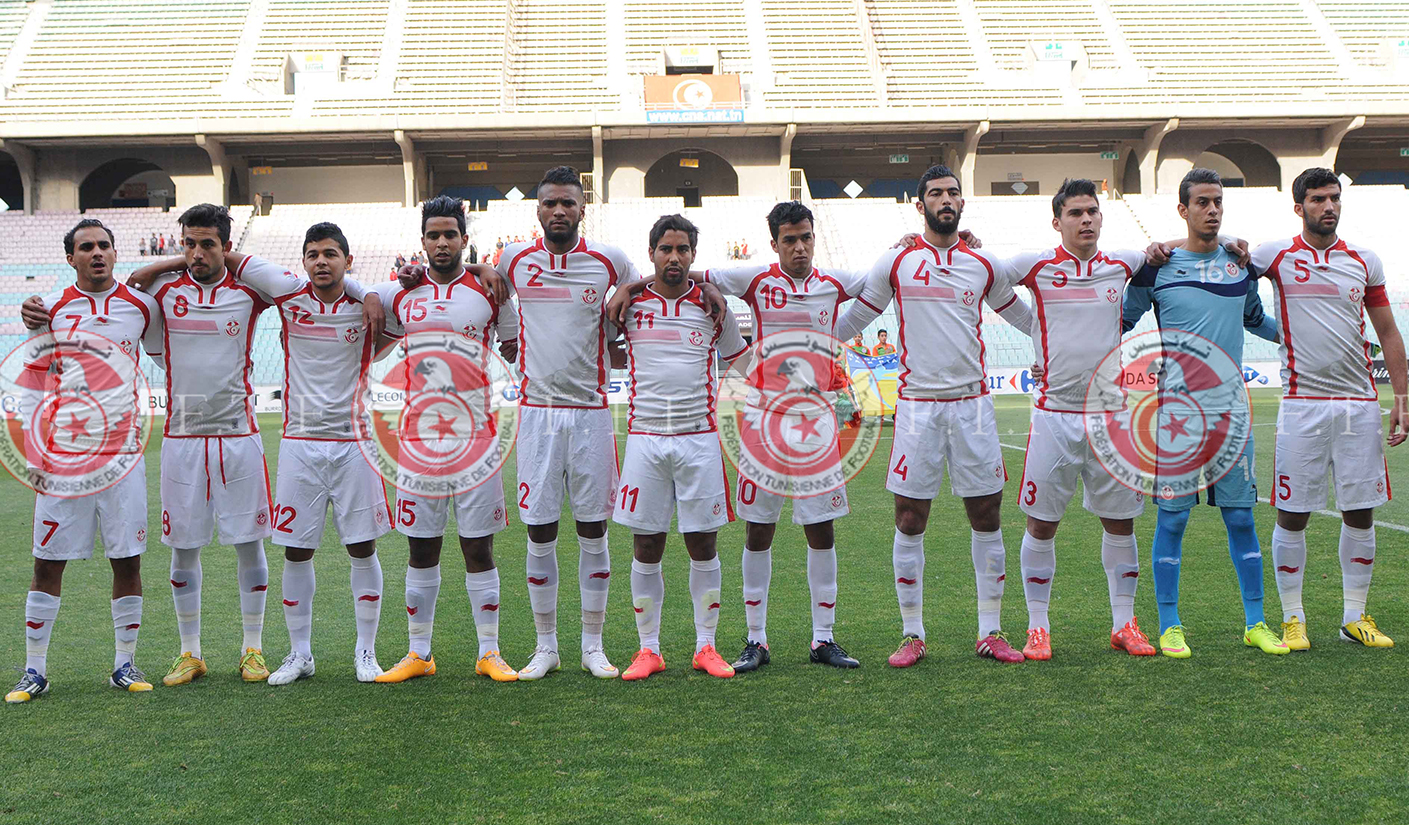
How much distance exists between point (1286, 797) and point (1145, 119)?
3255 cm

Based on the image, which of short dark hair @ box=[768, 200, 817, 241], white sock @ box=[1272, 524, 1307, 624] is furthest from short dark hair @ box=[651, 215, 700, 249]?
Result: white sock @ box=[1272, 524, 1307, 624]

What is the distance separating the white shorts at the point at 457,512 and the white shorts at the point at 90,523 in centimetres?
114

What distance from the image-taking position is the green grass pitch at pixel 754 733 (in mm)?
3141

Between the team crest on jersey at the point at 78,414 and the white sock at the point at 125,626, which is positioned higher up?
the team crest on jersey at the point at 78,414

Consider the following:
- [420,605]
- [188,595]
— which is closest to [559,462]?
[420,605]

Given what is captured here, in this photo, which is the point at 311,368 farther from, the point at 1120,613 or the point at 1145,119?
the point at 1145,119

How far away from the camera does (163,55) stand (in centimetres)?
3466

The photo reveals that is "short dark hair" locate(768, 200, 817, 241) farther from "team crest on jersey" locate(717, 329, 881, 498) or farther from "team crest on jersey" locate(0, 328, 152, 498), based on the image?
"team crest on jersey" locate(0, 328, 152, 498)

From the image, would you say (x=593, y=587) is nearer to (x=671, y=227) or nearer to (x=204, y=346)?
(x=671, y=227)

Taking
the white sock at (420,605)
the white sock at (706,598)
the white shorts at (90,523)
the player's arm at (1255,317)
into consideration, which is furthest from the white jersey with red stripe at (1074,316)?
the white shorts at (90,523)

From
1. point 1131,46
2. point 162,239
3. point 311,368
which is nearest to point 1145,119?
point 1131,46

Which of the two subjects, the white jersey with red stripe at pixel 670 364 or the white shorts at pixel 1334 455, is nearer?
the white jersey with red stripe at pixel 670 364

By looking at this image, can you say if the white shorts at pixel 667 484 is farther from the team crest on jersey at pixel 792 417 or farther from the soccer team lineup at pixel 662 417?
the team crest on jersey at pixel 792 417

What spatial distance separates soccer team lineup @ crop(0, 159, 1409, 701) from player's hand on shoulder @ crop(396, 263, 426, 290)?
3cm
